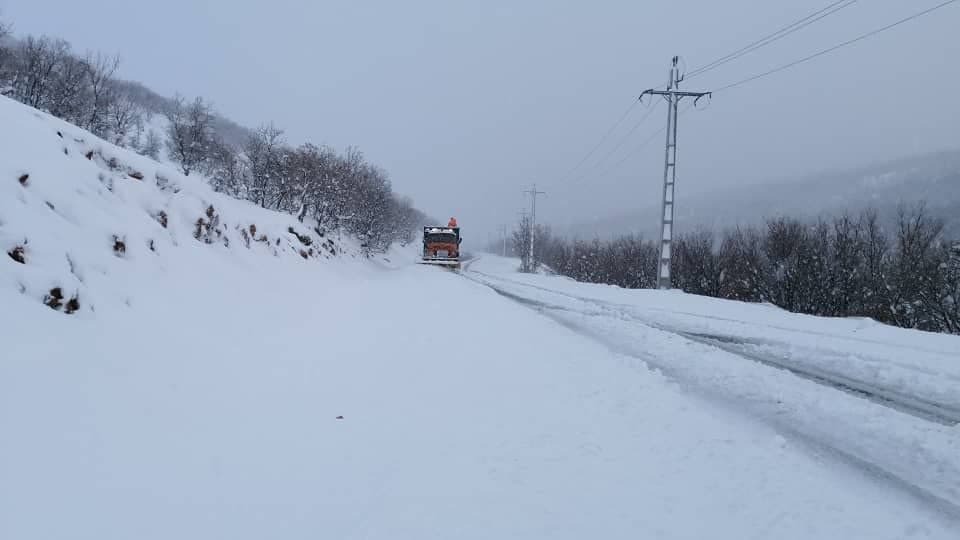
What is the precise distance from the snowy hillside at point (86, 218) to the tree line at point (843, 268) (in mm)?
25485

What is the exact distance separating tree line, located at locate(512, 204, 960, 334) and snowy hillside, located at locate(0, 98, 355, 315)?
25.5 metres

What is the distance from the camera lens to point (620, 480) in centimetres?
272

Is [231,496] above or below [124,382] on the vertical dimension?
below

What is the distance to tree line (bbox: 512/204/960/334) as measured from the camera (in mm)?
18953

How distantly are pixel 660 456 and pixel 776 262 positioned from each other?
1012 inches

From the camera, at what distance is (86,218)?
6.19 m

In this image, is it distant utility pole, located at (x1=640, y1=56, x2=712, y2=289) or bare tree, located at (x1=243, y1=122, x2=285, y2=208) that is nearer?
distant utility pole, located at (x1=640, y1=56, x2=712, y2=289)

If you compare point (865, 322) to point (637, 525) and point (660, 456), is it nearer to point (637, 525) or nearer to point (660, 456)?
point (660, 456)

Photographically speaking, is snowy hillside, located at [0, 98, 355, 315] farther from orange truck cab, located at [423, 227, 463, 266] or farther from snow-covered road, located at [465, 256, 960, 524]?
orange truck cab, located at [423, 227, 463, 266]

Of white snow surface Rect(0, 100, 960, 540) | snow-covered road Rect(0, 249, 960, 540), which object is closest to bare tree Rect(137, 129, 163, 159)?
white snow surface Rect(0, 100, 960, 540)

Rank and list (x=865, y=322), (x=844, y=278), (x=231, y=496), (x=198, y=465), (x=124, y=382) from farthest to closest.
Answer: (x=844, y=278), (x=865, y=322), (x=124, y=382), (x=198, y=465), (x=231, y=496)

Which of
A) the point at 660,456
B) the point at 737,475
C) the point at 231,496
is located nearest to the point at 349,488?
Result: the point at 231,496

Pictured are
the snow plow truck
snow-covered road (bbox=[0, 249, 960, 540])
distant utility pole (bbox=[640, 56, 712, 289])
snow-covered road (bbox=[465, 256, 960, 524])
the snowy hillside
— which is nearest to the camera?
snow-covered road (bbox=[0, 249, 960, 540])

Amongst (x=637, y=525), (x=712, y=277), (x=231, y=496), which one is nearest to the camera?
(x=637, y=525)
